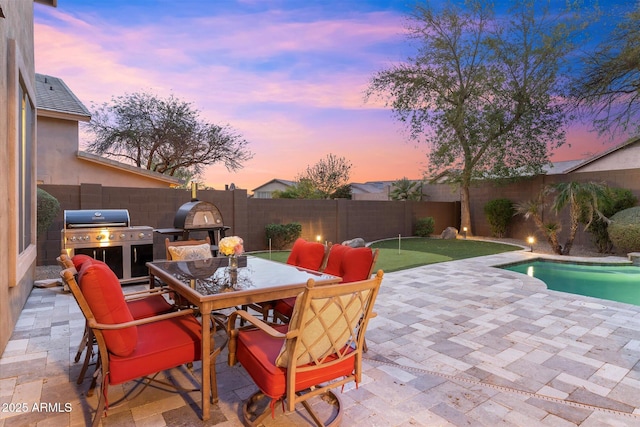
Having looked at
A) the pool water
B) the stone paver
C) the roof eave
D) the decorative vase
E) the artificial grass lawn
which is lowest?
the pool water

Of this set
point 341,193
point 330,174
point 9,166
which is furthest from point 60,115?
point 341,193

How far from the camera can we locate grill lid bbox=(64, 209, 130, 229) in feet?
17.4

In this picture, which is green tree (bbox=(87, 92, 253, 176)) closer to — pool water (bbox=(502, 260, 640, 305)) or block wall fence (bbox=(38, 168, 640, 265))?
block wall fence (bbox=(38, 168, 640, 265))

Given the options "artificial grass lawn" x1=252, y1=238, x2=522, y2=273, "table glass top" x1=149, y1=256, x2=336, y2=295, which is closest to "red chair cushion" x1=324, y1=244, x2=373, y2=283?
"table glass top" x1=149, y1=256, x2=336, y2=295

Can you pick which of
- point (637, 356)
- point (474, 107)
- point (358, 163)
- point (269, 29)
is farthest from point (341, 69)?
point (358, 163)

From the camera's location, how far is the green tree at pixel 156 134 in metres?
15.3

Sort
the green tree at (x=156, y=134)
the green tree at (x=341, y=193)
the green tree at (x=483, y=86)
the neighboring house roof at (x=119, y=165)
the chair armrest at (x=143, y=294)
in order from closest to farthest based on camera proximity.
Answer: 1. the chair armrest at (x=143, y=294)
2. the neighboring house roof at (x=119, y=165)
3. the green tree at (x=483, y=86)
4. the green tree at (x=156, y=134)
5. the green tree at (x=341, y=193)

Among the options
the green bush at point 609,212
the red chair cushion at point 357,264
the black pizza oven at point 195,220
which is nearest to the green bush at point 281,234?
the black pizza oven at point 195,220

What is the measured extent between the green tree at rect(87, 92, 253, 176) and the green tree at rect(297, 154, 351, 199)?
20.7 ft

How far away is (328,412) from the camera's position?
7.32 ft

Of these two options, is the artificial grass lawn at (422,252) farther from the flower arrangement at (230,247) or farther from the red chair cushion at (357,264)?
the flower arrangement at (230,247)

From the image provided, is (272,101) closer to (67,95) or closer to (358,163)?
(67,95)

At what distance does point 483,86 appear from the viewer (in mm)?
12008

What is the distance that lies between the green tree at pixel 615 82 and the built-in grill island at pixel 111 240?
11.4 metres
